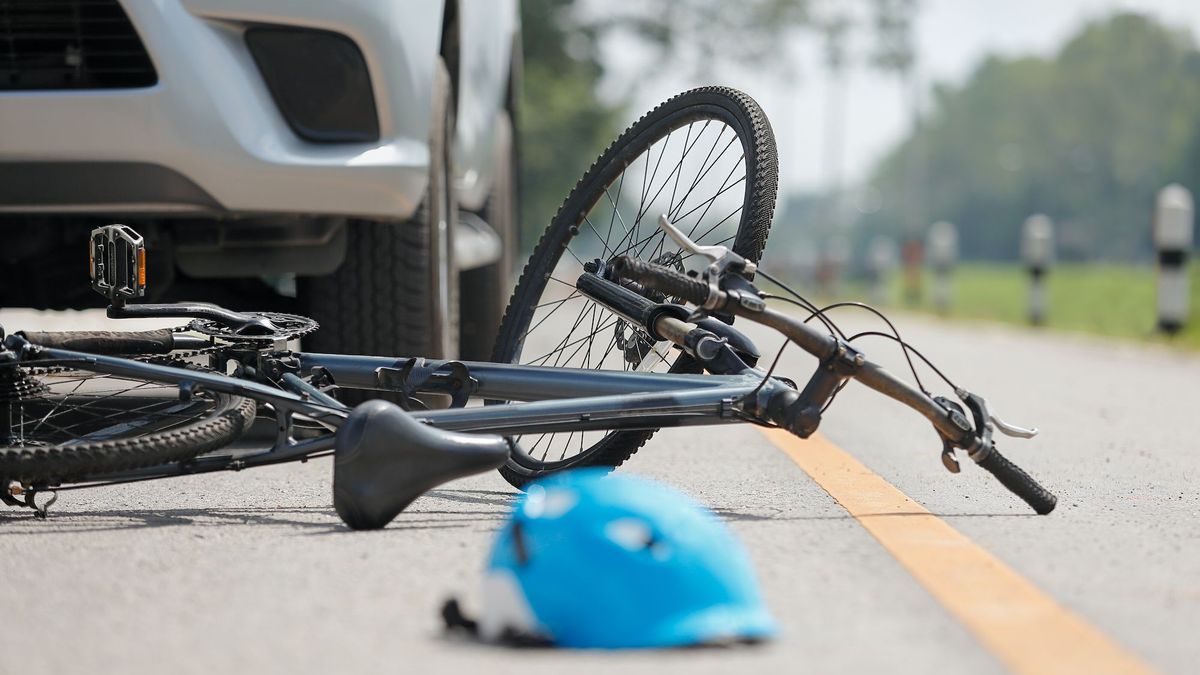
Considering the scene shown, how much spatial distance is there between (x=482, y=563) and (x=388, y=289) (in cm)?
199

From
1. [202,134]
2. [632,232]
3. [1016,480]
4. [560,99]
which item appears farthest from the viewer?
[560,99]

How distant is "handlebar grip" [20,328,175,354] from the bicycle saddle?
704 millimetres

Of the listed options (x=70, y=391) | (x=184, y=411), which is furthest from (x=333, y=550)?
(x=70, y=391)

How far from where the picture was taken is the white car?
416 centimetres

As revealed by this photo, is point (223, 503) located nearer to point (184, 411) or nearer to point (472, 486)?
point (184, 411)

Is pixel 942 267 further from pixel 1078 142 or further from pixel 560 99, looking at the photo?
pixel 1078 142

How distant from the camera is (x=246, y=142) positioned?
4207 mm

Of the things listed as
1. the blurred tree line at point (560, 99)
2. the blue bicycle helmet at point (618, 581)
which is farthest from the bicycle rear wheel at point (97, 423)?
the blurred tree line at point (560, 99)

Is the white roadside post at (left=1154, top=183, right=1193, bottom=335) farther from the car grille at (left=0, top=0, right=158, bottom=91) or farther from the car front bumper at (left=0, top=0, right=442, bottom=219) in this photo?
the car grille at (left=0, top=0, right=158, bottom=91)

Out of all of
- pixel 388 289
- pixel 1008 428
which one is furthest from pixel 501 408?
pixel 388 289

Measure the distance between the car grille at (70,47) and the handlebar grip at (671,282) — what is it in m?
1.62

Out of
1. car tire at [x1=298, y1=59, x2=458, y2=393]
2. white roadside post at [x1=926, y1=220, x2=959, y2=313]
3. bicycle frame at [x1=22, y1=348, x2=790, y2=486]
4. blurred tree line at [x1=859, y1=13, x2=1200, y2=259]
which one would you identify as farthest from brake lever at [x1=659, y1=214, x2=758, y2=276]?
blurred tree line at [x1=859, y1=13, x2=1200, y2=259]

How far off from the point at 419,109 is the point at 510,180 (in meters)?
4.35

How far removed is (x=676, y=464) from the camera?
4445 mm
